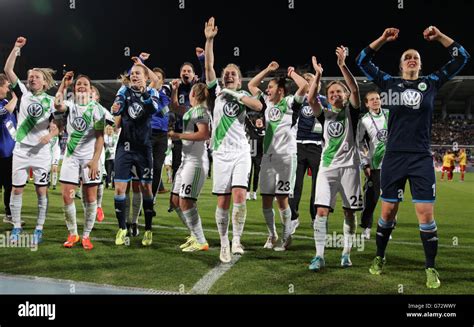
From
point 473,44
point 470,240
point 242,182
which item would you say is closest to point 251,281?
point 242,182

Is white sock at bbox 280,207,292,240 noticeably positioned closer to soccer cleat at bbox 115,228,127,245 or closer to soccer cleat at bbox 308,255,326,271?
soccer cleat at bbox 308,255,326,271

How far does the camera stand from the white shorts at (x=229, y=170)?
555cm

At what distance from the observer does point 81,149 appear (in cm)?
628

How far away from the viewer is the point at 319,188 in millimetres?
5359

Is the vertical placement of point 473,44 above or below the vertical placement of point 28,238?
above

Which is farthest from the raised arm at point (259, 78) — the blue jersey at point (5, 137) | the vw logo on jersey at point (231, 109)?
the blue jersey at point (5, 137)

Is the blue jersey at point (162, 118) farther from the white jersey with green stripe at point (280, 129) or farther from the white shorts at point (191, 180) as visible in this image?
the white jersey with green stripe at point (280, 129)

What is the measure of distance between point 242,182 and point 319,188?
862mm

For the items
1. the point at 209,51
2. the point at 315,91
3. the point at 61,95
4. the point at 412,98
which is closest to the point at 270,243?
the point at 315,91

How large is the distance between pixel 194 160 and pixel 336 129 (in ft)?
6.06

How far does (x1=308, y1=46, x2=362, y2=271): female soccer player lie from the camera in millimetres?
5277

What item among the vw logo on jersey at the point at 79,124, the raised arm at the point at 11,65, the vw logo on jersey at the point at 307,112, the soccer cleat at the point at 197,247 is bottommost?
the soccer cleat at the point at 197,247

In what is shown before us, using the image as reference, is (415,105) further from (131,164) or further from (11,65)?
(11,65)

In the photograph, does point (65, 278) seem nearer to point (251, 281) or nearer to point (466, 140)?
point (251, 281)
